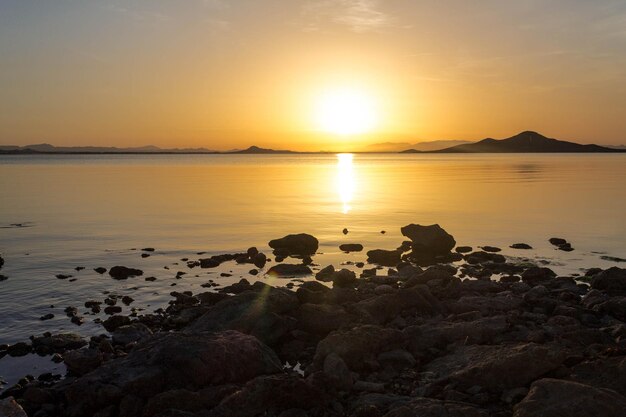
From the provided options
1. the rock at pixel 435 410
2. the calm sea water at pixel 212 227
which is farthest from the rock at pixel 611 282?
the rock at pixel 435 410

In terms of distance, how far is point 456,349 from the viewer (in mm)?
13789

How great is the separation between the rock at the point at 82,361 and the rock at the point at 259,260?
46.0 feet

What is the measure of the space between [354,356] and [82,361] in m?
6.89

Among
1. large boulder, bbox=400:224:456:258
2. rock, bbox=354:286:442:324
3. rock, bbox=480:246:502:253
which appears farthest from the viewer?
large boulder, bbox=400:224:456:258

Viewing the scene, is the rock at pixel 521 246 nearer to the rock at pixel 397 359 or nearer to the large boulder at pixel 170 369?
the rock at pixel 397 359

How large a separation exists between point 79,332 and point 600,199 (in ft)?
185

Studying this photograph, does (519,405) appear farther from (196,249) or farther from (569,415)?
(196,249)

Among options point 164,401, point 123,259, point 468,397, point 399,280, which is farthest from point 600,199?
point 164,401

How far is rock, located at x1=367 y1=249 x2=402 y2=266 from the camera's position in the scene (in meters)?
28.6

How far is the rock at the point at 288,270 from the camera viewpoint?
25672 millimetres

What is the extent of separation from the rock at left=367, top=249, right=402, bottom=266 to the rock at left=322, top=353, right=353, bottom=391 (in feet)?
52.4

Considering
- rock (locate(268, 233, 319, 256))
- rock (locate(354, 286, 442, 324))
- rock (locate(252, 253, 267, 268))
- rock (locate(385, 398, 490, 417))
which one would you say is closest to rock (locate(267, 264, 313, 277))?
rock (locate(252, 253, 267, 268))

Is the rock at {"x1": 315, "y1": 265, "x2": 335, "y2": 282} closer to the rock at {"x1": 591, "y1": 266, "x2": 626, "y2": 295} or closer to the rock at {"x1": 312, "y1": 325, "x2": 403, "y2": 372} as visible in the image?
the rock at {"x1": 312, "y1": 325, "x2": 403, "y2": 372}

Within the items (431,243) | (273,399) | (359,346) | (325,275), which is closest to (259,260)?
(325,275)
